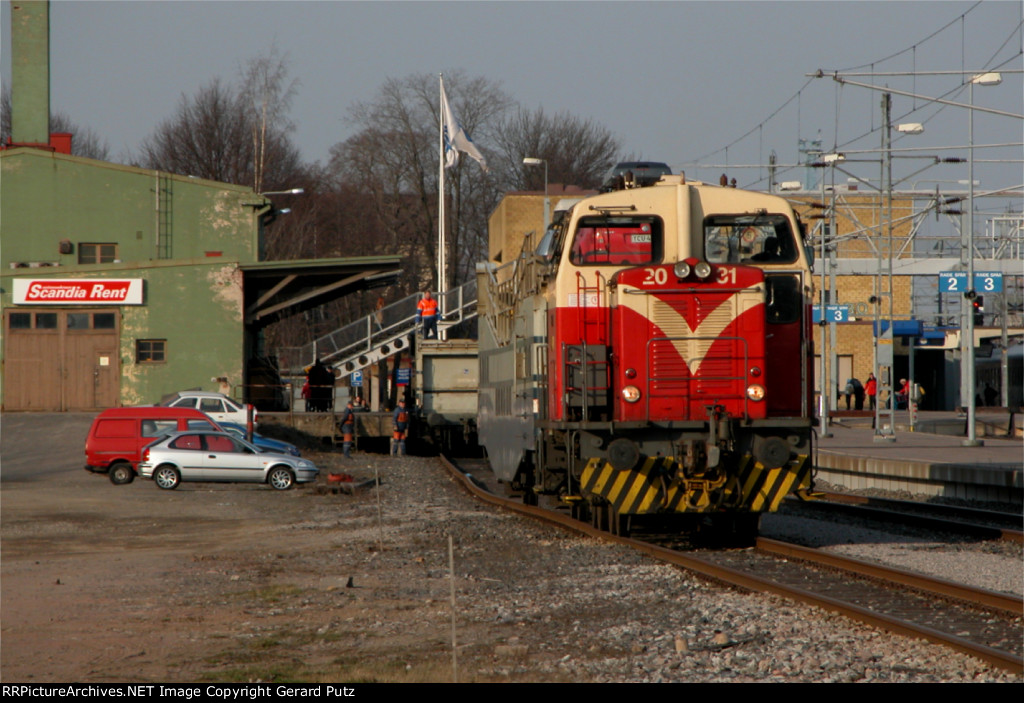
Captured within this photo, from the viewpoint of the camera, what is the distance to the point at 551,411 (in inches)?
516

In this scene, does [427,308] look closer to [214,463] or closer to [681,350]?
[214,463]

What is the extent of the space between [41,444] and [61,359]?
5737mm

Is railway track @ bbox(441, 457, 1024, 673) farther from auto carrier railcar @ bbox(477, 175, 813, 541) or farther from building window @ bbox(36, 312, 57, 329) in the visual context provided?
building window @ bbox(36, 312, 57, 329)

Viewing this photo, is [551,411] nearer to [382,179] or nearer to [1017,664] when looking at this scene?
[1017,664]

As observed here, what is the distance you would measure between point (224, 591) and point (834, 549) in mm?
7142

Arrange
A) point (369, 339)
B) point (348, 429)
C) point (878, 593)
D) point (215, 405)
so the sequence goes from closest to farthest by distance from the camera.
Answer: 1. point (878, 593)
2. point (215, 405)
3. point (348, 429)
4. point (369, 339)

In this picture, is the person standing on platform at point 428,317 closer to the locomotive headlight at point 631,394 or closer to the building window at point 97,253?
the building window at point 97,253

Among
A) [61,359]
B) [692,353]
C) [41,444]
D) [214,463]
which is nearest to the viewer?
[692,353]

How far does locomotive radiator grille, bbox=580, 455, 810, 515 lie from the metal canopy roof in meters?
27.5

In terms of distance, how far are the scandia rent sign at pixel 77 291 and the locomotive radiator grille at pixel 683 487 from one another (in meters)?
29.6

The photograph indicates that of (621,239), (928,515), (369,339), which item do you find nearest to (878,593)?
(621,239)

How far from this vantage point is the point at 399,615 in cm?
991

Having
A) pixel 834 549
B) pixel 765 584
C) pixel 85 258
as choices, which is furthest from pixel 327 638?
pixel 85 258

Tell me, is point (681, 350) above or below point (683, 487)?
above
